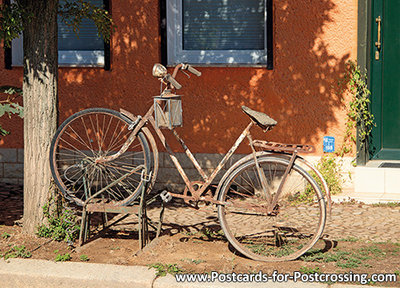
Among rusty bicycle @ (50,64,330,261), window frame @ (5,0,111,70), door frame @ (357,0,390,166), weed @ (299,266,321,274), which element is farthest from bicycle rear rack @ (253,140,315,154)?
window frame @ (5,0,111,70)

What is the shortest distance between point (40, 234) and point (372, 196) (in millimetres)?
3706

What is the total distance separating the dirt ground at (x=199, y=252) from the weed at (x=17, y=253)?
0.02 meters

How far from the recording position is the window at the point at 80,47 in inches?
343

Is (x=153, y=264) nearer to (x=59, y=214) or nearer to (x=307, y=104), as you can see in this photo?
(x=59, y=214)

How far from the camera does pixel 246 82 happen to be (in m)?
8.10

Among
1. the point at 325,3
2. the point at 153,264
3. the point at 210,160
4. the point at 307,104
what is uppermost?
the point at 325,3

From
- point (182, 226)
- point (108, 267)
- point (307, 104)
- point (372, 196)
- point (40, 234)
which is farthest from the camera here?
point (307, 104)

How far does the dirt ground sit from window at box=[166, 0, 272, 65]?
282 centimetres

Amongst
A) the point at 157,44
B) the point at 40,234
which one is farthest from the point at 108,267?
the point at 157,44

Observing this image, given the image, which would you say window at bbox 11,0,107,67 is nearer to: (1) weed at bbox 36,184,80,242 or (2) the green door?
(1) weed at bbox 36,184,80,242

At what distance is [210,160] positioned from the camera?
8258mm

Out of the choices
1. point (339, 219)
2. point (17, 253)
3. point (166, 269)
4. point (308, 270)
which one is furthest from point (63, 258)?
point (339, 219)

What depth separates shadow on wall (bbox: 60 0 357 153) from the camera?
25.8ft

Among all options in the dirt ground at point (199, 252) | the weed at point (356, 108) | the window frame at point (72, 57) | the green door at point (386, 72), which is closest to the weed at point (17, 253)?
the dirt ground at point (199, 252)
